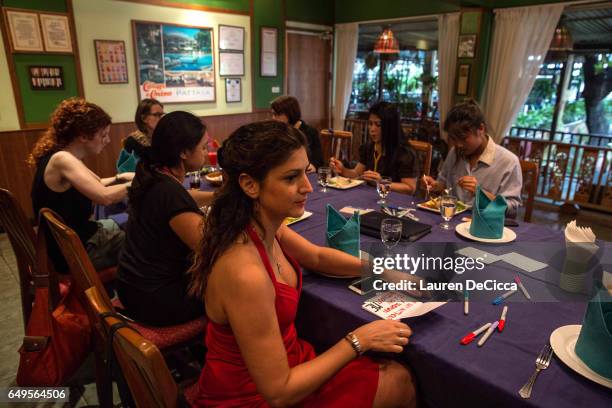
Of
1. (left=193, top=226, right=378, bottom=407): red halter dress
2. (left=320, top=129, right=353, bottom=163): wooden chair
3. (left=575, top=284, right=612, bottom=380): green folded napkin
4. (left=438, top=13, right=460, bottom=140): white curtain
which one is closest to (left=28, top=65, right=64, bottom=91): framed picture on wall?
(left=320, top=129, right=353, bottom=163): wooden chair

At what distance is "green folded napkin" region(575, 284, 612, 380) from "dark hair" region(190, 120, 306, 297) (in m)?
0.81

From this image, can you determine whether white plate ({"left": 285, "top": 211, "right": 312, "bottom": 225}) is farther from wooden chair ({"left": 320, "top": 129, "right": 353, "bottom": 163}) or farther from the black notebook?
wooden chair ({"left": 320, "top": 129, "right": 353, "bottom": 163})

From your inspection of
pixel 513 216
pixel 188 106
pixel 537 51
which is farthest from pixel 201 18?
pixel 513 216

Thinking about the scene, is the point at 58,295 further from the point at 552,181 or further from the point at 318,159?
the point at 552,181

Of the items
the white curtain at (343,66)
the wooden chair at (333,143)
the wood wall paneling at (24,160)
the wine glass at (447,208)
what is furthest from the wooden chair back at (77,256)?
the white curtain at (343,66)

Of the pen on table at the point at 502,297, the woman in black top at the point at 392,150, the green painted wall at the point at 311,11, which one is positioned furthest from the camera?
the green painted wall at the point at 311,11

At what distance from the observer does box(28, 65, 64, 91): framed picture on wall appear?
388cm

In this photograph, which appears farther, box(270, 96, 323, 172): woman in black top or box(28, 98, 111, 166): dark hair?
box(270, 96, 323, 172): woman in black top

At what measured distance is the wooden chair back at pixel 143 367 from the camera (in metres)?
0.77

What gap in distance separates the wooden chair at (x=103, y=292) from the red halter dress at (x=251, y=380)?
0.34m

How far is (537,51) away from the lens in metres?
4.45

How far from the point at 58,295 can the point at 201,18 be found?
13.6 ft

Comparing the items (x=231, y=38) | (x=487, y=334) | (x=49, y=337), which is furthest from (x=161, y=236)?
(x=231, y=38)

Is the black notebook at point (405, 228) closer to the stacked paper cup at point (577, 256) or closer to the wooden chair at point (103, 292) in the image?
the stacked paper cup at point (577, 256)
